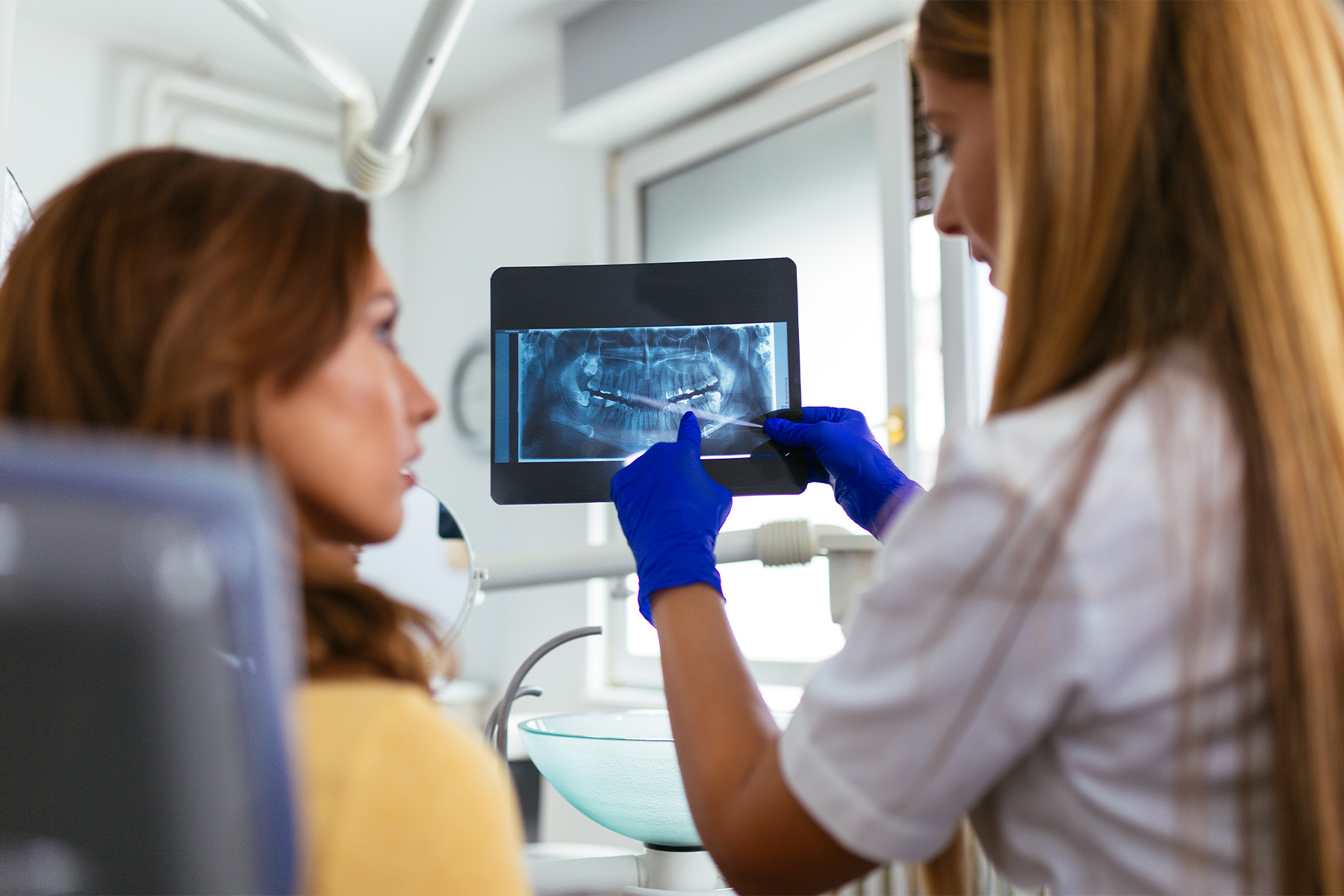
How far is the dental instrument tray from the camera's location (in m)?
1.26

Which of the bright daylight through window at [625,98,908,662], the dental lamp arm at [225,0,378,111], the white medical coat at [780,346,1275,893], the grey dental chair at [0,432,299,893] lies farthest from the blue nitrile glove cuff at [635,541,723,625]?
the bright daylight through window at [625,98,908,662]

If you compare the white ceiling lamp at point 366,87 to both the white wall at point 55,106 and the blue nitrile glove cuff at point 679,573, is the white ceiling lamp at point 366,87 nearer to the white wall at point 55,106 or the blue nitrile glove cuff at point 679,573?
the blue nitrile glove cuff at point 679,573

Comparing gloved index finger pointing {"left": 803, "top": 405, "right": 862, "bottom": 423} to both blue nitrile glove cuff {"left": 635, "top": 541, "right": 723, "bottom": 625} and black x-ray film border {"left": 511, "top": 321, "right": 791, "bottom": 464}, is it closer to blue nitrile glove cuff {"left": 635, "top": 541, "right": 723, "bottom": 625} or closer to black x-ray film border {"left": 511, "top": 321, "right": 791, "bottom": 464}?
black x-ray film border {"left": 511, "top": 321, "right": 791, "bottom": 464}

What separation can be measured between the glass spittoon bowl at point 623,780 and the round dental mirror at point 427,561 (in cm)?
Result: 19

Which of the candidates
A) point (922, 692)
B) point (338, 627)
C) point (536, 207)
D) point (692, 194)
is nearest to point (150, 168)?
point (338, 627)

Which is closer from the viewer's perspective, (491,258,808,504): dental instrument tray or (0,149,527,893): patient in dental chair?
(0,149,527,893): patient in dental chair

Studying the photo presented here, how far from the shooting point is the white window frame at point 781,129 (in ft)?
7.82

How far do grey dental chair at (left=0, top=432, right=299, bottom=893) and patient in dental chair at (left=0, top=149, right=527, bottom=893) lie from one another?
186mm

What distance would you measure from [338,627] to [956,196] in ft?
2.09

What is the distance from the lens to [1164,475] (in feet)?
2.02

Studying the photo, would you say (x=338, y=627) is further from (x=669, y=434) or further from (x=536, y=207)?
(x=536, y=207)

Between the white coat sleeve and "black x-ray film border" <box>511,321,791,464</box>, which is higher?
"black x-ray film border" <box>511,321,791,464</box>

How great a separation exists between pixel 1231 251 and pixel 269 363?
59cm

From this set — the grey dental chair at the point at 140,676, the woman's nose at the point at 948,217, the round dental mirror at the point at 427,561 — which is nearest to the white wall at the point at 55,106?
the round dental mirror at the point at 427,561
